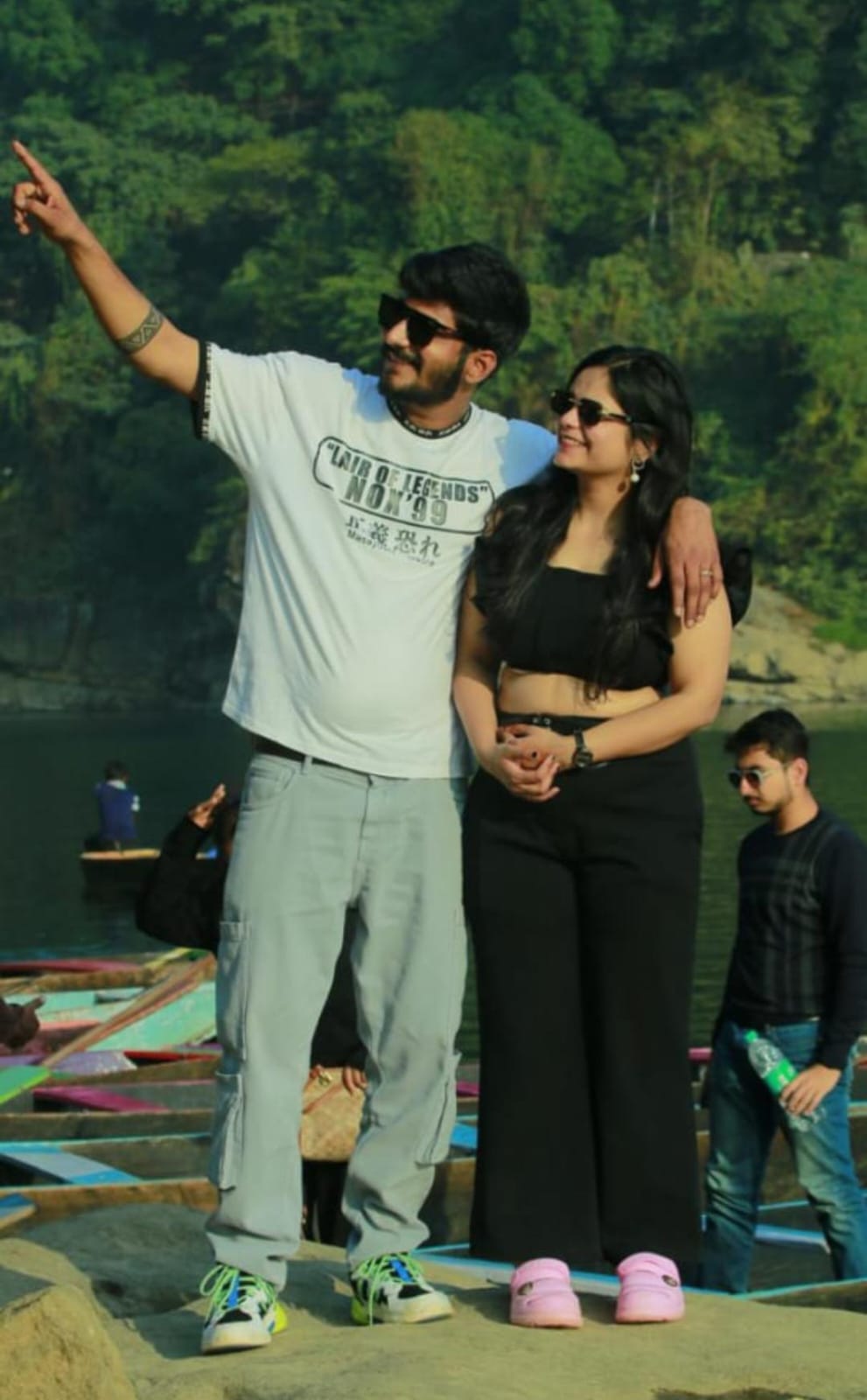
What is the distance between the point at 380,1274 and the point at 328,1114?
2.02 m

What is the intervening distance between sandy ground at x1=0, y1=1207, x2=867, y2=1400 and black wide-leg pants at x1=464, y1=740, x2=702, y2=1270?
193 mm

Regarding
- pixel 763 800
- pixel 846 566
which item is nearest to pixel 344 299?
pixel 846 566

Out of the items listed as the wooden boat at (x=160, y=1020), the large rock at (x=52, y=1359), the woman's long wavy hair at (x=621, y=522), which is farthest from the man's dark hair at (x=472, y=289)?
the wooden boat at (x=160, y=1020)

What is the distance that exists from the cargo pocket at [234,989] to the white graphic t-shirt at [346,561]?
0.36 meters

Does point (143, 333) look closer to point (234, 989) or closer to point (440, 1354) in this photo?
point (234, 989)

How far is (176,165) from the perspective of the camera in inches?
3356

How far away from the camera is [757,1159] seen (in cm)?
680

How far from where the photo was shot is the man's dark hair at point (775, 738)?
6594mm

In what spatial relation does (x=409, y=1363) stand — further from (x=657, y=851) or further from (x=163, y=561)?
(x=163, y=561)

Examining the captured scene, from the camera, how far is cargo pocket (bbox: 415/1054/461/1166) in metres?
4.98

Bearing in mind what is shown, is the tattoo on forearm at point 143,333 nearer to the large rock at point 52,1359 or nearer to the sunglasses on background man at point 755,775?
the large rock at point 52,1359

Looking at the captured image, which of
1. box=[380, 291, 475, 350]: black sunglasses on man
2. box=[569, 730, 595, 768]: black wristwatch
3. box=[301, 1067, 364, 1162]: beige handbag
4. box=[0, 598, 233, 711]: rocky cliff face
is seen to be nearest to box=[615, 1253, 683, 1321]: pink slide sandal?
box=[569, 730, 595, 768]: black wristwatch

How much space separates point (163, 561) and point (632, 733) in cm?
7186

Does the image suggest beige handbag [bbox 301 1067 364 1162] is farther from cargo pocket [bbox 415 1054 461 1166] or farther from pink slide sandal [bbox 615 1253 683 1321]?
pink slide sandal [bbox 615 1253 683 1321]
